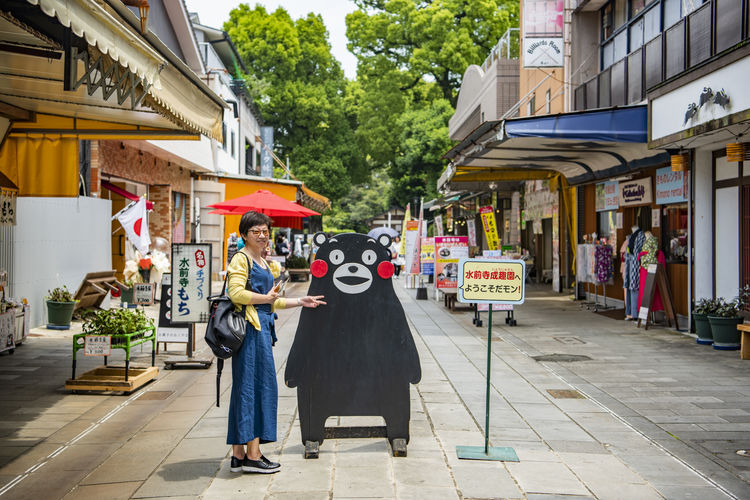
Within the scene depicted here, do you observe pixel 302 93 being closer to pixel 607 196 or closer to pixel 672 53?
pixel 607 196

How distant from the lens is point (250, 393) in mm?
4871

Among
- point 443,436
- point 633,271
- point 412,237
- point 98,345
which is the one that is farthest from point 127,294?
point 443,436

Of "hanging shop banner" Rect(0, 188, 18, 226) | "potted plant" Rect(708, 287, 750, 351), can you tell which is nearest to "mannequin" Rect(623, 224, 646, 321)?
"potted plant" Rect(708, 287, 750, 351)

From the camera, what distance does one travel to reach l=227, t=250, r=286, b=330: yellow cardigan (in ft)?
15.8

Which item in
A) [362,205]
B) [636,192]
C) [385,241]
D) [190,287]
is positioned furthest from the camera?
[362,205]

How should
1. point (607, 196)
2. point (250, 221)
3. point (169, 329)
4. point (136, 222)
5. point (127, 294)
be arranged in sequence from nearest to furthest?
1. point (250, 221)
2. point (169, 329)
3. point (136, 222)
4. point (127, 294)
5. point (607, 196)

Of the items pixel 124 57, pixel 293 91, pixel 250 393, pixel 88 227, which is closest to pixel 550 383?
pixel 250 393

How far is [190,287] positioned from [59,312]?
15.2 feet

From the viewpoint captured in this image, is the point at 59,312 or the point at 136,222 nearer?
the point at 59,312

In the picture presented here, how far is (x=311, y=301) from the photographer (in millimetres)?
5234

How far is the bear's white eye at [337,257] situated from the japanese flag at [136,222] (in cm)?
1040

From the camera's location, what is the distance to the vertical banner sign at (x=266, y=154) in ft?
129

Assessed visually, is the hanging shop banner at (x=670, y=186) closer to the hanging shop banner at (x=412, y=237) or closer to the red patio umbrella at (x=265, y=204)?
the red patio umbrella at (x=265, y=204)

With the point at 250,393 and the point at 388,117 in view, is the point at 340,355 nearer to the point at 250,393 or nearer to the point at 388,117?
the point at 250,393
